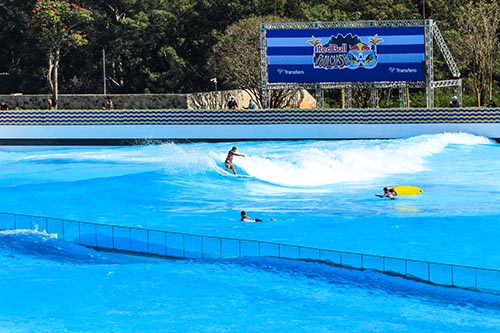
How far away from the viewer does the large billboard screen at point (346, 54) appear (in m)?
37.6

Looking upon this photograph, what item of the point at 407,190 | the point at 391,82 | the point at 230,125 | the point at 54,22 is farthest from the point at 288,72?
the point at 407,190

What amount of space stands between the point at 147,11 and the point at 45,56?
636cm

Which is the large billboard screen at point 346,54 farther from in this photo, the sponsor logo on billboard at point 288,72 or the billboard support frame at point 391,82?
the billboard support frame at point 391,82

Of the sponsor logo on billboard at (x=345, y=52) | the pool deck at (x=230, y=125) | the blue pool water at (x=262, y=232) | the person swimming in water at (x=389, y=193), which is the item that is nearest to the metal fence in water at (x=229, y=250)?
the blue pool water at (x=262, y=232)

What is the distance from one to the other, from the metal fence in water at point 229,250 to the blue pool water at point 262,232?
0.99 ft

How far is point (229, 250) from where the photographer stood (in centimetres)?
1816

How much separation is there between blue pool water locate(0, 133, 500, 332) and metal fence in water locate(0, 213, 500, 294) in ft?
A: 0.99

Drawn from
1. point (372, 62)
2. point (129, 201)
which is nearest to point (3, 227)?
point (129, 201)

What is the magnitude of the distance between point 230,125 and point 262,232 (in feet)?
60.8

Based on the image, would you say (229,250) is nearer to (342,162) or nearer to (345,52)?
(342,162)

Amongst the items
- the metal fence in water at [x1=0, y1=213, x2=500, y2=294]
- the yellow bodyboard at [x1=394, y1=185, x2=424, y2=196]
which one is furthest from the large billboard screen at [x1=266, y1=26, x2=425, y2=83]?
the metal fence in water at [x1=0, y1=213, x2=500, y2=294]

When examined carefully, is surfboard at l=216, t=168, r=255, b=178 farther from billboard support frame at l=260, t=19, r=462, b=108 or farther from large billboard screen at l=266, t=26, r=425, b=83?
large billboard screen at l=266, t=26, r=425, b=83

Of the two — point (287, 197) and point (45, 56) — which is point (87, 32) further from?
point (287, 197)

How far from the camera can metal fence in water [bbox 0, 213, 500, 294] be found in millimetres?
16062
